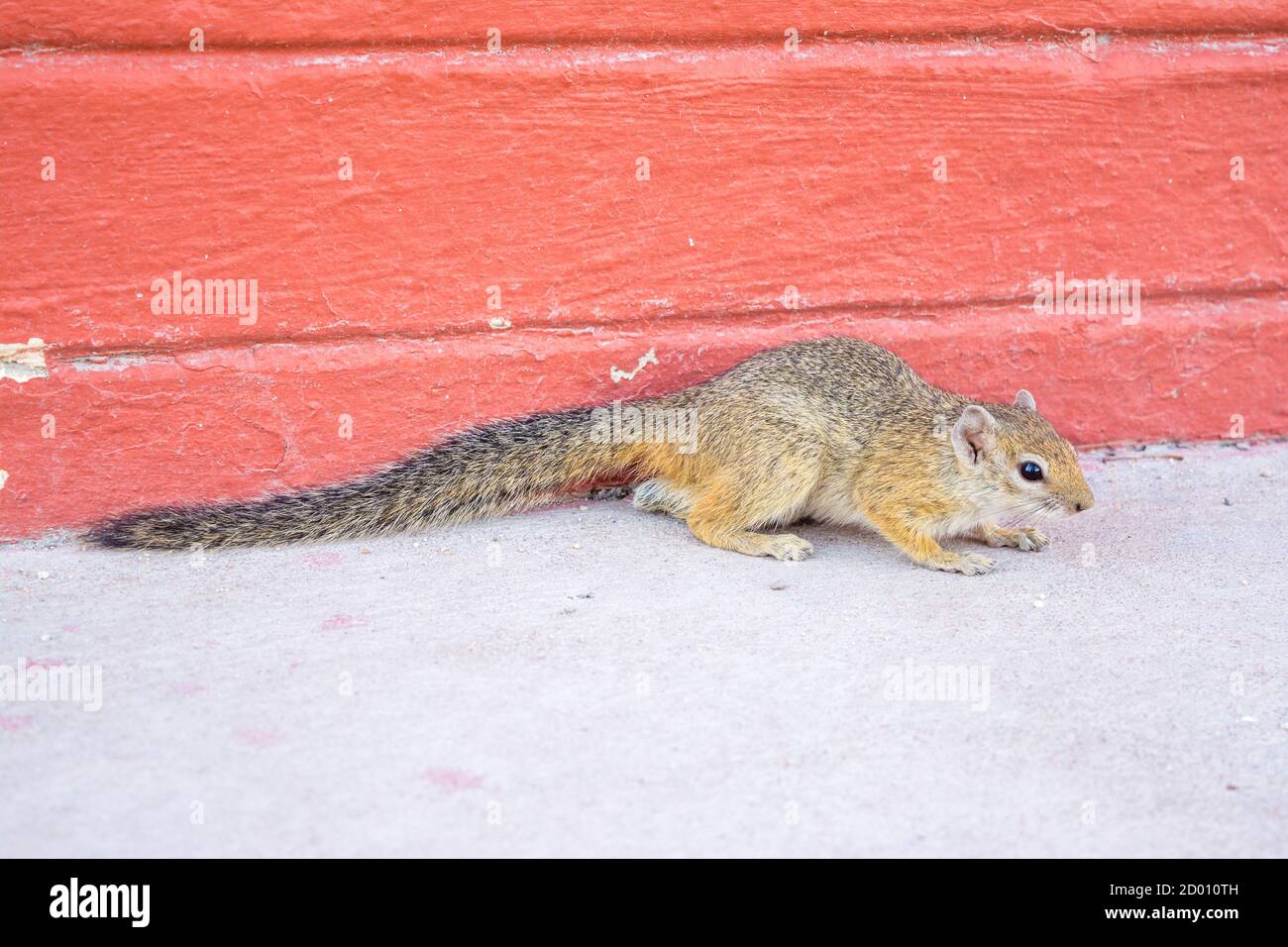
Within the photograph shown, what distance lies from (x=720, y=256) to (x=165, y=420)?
203cm

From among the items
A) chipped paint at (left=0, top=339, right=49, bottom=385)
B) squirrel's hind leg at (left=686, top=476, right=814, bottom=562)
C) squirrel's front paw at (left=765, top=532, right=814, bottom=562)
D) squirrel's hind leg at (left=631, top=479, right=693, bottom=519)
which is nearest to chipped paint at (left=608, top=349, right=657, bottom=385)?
squirrel's hind leg at (left=631, top=479, right=693, bottom=519)

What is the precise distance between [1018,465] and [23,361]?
3.30 meters

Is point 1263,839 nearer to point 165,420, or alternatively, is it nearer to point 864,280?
point 864,280

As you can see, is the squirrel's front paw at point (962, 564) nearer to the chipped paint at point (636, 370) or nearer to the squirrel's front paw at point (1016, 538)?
the squirrel's front paw at point (1016, 538)

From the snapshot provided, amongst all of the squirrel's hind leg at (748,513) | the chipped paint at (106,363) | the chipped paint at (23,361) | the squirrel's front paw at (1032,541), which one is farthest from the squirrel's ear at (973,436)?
the chipped paint at (23,361)

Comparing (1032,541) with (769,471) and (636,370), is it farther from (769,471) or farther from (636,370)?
(636,370)

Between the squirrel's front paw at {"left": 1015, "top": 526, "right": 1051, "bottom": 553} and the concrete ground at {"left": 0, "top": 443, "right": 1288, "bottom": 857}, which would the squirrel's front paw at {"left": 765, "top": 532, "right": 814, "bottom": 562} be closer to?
the concrete ground at {"left": 0, "top": 443, "right": 1288, "bottom": 857}

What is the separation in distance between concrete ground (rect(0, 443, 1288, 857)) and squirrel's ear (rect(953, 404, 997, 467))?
414mm

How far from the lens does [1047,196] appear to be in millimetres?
4914

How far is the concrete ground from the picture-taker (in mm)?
2771

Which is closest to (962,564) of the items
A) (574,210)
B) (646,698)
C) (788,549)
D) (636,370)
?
(788,549)

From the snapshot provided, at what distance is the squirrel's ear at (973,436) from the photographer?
430 centimetres

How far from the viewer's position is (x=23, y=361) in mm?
4199

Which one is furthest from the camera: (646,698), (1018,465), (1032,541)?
(1032,541)
